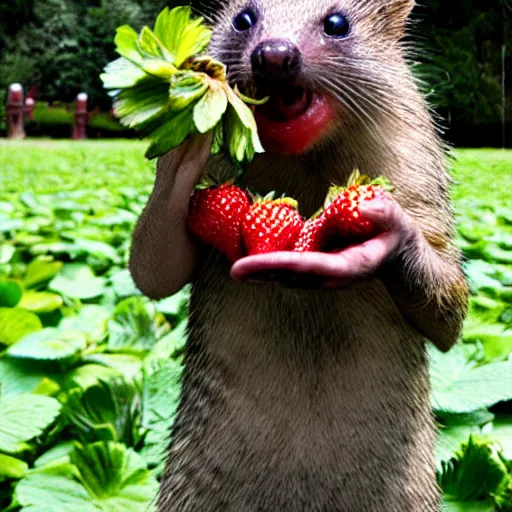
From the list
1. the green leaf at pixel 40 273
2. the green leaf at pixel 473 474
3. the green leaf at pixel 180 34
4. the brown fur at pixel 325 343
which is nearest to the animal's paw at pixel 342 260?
the brown fur at pixel 325 343

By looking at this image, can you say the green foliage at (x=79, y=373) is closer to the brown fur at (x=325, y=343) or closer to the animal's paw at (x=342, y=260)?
the brown fur at (x=325, y=343)

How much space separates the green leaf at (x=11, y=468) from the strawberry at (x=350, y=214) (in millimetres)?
1012

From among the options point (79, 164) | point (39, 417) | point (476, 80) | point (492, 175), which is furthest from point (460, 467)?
point (476, 80)

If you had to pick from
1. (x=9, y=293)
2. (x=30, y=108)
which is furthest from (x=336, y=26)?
(x=30, y=108)

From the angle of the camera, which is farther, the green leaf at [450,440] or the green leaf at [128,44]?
the green leaf at [450,440]

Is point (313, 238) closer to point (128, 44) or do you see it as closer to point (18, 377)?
point (128, 44)

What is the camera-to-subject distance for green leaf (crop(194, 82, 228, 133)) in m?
1.14

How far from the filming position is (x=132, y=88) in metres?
1.19

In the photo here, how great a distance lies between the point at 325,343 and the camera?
1.38 metres

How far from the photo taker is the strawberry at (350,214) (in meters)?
1.16

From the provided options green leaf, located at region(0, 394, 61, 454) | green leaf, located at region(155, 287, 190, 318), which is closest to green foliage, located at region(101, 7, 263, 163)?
green leaf, located at region(0, 394, 61, 454)

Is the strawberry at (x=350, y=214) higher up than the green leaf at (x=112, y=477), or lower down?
higher up

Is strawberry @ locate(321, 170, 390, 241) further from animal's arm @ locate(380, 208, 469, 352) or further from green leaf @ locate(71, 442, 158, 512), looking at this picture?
green leaf @ locate(71, 442, 158, 512)

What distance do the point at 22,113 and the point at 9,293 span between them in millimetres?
17594
